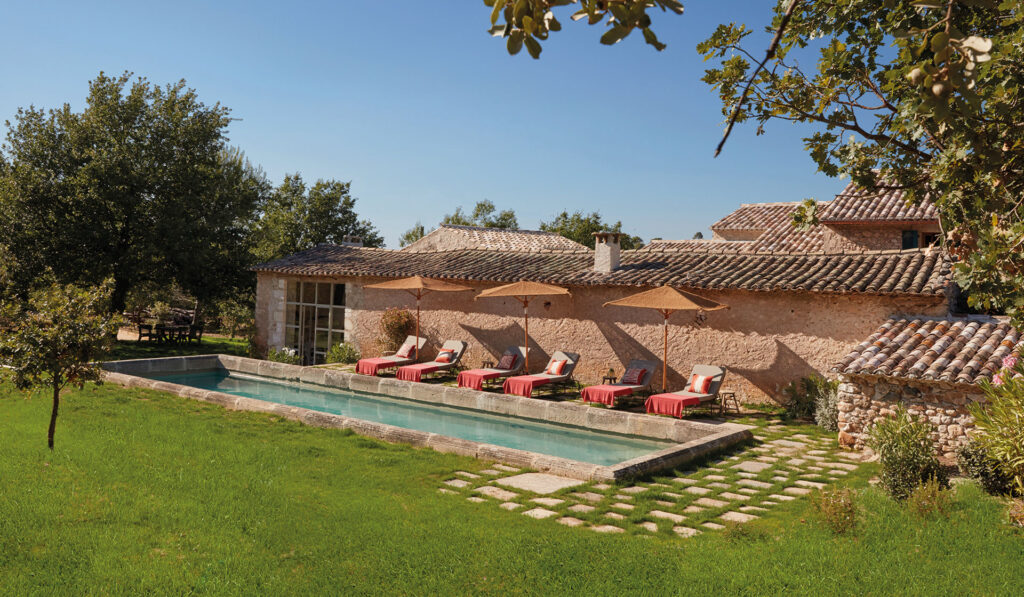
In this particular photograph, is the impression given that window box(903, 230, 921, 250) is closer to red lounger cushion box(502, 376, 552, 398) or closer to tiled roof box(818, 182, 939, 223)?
tiled roof box(818, 182, 939, 223)

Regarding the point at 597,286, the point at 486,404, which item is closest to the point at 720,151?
the point at 486,404

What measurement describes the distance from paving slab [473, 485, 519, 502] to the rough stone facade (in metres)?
7.69

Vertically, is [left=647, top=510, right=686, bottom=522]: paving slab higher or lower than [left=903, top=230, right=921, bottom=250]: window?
lower

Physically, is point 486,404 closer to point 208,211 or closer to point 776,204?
point 208,211

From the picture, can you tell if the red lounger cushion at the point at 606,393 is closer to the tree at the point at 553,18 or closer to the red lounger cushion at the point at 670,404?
the red lounger cushion at the point at 670,404

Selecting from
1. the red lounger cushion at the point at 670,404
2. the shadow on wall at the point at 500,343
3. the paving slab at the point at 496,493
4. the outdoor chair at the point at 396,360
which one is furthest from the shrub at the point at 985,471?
the outdoor chair at the point at 396,360

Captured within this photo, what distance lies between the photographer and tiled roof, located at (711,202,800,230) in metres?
26.9

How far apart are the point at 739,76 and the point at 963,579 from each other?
14.6 feet

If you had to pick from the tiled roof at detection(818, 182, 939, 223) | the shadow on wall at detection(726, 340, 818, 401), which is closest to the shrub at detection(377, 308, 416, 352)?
the shadow on wall at detection(726, 340, 818, 401)

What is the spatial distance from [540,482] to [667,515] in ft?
5.56

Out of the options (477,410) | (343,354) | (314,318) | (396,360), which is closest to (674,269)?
(477,410)

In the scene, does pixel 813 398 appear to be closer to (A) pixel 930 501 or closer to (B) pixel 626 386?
(B) pixel 626 386

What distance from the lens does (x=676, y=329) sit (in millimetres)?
14344

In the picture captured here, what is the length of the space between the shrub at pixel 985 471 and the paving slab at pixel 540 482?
4208 millimetres
